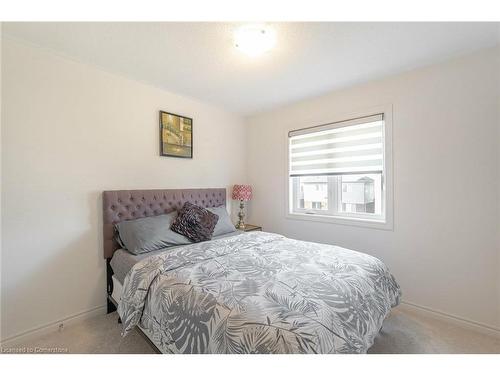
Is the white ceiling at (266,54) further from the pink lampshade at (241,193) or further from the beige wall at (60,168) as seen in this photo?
the pink lampshade at (241,193)

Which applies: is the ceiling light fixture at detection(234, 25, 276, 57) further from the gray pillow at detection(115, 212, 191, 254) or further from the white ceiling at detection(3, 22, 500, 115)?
the gray pillow at detection(115, 212, 191, 254)

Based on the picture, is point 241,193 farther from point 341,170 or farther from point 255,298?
point 255,298

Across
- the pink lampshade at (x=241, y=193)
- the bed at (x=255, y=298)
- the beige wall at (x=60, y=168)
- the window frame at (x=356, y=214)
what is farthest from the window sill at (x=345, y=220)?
the beige wall at (x=60, y=168)

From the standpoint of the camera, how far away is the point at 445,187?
206cm

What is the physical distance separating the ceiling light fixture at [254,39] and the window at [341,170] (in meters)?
1.41

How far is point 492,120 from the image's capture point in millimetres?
1854

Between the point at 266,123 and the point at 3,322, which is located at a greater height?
the point at 266,123

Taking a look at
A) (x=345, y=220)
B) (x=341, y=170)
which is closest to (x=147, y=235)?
(x=345, y=220)

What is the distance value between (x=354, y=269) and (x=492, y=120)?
1.74 m

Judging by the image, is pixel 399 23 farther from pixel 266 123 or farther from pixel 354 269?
pixel 266 123

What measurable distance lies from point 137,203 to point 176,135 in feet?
3.18

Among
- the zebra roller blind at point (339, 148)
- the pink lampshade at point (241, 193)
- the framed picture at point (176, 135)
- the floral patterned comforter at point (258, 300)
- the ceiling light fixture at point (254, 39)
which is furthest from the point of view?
the pink lampshade at point (241, 193)

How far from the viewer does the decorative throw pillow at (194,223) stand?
234 centimetres
